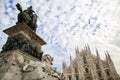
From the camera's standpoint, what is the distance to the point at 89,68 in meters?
35.8

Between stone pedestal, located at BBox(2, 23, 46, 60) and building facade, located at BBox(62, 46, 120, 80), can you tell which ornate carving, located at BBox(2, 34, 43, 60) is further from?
building facade, located at BBox(62, 46, 120, 80)

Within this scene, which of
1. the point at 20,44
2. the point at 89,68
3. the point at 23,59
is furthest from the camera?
the point at 89,68

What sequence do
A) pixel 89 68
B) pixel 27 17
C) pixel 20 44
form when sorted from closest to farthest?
pixel 20 44 → pixel 27 17 → pixel 89 68

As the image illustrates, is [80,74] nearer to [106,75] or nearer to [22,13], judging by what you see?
[106,75]

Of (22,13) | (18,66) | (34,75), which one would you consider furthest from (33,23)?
(34,75)

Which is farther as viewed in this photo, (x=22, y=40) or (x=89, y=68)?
(x=89, y=68)

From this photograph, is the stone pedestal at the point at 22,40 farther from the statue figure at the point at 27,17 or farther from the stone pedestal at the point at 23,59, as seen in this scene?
the statue figure at the point at 27,17

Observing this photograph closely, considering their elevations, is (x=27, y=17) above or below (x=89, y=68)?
below

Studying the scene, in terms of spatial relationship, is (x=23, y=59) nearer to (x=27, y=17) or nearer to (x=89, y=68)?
(x=27, y=17)

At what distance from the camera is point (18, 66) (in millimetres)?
3510

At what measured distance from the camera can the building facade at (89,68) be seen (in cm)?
3333

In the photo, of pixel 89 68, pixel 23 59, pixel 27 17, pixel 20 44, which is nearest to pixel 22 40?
pixel 20 44

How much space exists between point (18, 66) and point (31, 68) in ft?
1.41

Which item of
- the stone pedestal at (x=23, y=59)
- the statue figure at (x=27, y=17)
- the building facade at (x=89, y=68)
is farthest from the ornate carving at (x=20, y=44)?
the building facade at (x=89, y=68)
